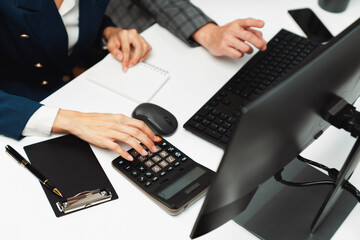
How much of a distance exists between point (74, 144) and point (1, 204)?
0.20m

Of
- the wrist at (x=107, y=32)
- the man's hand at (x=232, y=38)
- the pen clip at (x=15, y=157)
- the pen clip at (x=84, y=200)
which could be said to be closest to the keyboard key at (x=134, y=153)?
the pen clip at (x=84, y=200)

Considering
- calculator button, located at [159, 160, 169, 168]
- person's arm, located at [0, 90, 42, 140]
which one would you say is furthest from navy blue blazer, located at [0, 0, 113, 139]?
calculator button, located at [159, 160, 169, 168]

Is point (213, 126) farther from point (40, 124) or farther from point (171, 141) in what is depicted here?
point (40, 124)

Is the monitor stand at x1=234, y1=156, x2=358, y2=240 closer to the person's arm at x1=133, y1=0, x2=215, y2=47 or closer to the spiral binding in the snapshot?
the spiral binding

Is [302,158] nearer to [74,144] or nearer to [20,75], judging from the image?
[74,144]

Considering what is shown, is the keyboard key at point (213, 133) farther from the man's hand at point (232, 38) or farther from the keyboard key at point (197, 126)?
the man's hand at point (232, 38)

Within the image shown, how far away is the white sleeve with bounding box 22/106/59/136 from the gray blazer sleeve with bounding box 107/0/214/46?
49cm

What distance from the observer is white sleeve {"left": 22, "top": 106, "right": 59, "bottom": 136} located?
944 millimetres

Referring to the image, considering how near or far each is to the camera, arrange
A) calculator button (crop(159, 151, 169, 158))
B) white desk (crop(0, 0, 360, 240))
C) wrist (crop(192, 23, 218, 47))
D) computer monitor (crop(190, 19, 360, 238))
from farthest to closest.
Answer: wrist (crop(192, 23, 218, 47)) < calculator button (crop(159, 151, 169, 158)) < white desk (crop(0, 0, 360, 240)) < computer monitor (crop(190, 19, 360, 238))

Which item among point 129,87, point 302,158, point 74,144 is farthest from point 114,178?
point 302,158

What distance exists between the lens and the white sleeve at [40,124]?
0.94 metres

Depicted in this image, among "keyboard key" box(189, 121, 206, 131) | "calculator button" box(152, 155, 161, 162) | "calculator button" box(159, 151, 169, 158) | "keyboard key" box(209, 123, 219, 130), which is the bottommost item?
"calculator button" box(152, 155, 161, 162)

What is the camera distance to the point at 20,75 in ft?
4.04

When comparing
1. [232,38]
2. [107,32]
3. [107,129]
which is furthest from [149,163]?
[107,32]
